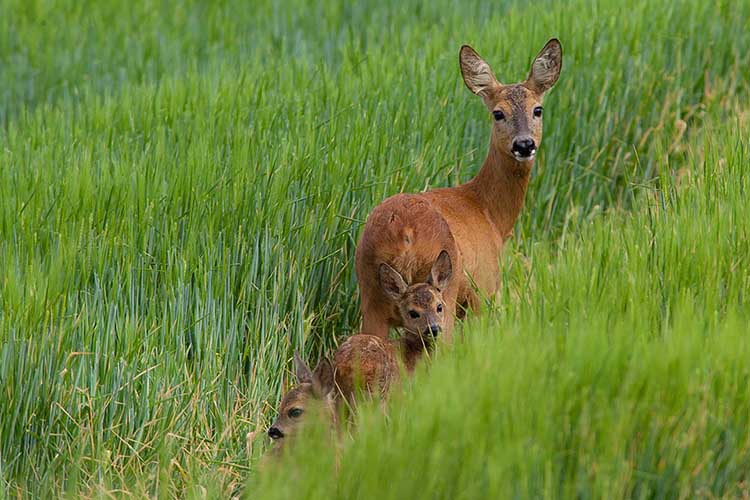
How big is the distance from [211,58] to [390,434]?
658 centimetres

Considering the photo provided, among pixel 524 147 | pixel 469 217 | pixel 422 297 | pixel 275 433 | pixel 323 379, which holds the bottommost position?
pixel 275 433

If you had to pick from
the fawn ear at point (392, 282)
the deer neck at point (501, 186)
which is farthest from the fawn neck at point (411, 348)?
the deer neck at point (501, 186)

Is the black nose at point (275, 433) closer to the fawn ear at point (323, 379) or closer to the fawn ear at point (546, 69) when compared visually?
the fawn ear at point (323, 379)

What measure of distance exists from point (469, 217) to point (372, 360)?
4.33 ft

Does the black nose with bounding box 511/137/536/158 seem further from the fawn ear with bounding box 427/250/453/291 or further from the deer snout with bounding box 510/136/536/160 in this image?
the fawn ear with bounding box 427/250/453/291

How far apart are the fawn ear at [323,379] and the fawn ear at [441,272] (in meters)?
0.81

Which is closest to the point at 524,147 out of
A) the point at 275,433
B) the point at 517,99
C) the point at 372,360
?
the point at 517,99

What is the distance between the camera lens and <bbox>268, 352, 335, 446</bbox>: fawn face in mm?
4766

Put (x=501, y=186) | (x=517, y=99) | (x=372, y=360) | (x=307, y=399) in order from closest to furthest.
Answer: (x=307, y=399) → (x=372, y=360) → (x=517, y=99) → (x=501, y=186)

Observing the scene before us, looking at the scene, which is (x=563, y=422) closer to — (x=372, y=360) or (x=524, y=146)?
(x=372, y=360)

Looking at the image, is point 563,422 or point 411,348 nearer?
point 563,422

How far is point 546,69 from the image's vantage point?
21.6 ft

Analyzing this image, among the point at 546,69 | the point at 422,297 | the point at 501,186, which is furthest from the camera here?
the point at 546,69

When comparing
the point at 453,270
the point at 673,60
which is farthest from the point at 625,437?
the point at 673,60
